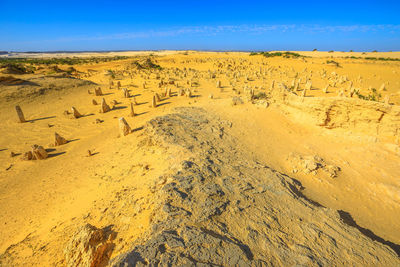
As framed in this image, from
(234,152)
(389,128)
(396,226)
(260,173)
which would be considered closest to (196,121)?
(234,152)

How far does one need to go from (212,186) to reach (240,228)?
2.66 feet

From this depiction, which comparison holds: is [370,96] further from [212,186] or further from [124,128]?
[124,128]

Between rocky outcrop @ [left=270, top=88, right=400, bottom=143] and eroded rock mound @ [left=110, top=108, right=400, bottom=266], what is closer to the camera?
eroded rock mound @ [left=110, top=108, right=400, bottom=266]

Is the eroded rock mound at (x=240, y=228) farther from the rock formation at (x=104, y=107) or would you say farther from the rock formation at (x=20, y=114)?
the rock formation at (x=20, y=114)

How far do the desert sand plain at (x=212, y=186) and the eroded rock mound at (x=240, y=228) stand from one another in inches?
0.6

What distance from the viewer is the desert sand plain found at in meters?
2.22

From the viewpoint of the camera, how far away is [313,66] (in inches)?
882

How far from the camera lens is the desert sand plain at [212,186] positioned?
2.22m

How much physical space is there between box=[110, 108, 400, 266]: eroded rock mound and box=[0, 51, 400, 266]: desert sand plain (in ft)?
0.05

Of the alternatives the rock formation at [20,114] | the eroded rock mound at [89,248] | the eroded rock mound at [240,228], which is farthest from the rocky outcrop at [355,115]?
the rock formation at [20,114]

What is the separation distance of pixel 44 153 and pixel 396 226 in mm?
9619

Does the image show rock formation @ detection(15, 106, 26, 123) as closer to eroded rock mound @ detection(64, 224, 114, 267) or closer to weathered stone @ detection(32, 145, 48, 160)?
weathered stone @ detection(32, 145, 48, 160)

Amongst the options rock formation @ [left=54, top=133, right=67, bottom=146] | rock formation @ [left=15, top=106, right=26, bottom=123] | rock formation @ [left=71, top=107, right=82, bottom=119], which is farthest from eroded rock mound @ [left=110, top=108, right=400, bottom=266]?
rock formation @ [left=15, top=106, right=26, bottom=123]

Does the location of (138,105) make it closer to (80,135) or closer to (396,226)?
(80,135)
